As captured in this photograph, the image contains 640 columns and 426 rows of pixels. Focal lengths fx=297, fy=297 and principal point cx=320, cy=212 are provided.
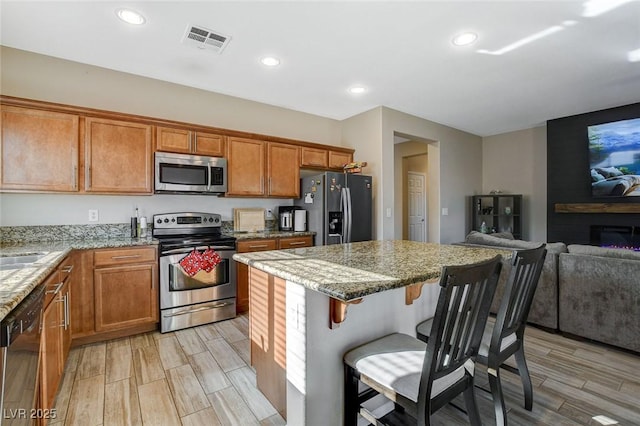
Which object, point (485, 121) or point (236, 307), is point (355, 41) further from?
point (485, 121)

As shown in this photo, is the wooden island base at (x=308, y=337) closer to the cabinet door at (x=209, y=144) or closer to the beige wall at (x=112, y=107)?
the cabinet door at (x=209, y=144)

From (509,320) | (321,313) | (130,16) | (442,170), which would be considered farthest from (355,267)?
(442,170)

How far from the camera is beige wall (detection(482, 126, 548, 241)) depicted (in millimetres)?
5297

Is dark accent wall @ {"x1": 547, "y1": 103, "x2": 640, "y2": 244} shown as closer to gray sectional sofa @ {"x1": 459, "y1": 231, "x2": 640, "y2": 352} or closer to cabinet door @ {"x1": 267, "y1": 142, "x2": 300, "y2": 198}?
gray sectional sofa @ {"x1": 459, "y1": 231, "x2": 640, "y2": 352}

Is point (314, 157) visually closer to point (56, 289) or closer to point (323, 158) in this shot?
point (323, 158)

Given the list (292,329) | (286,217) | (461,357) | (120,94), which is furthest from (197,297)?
(461,357)

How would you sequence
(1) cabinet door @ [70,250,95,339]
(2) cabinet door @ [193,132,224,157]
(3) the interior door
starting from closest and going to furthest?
1. (1) cabinet door @ [70,250,95,339]
2. (2) cabinet door @ [193,132,224,157]
3. (3) the interior door

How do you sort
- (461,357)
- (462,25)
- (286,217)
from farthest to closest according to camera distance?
(286,217) < (462,25) < (461,357)

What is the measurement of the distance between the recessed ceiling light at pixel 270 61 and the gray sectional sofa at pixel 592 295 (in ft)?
10.8

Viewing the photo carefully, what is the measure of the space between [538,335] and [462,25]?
9.55 ft

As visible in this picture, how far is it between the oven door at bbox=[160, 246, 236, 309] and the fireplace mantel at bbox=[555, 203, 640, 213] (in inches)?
197

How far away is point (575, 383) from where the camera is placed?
2.09 m

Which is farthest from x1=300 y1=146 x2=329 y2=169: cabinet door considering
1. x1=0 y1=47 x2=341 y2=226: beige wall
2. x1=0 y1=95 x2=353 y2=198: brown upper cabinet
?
x1=0 y1=47 x2=341 y2=226: beige wall

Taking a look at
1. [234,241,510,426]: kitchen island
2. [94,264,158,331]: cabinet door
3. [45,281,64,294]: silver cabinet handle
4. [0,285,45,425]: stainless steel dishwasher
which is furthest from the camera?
[94,264,158,331]: cabinet door
